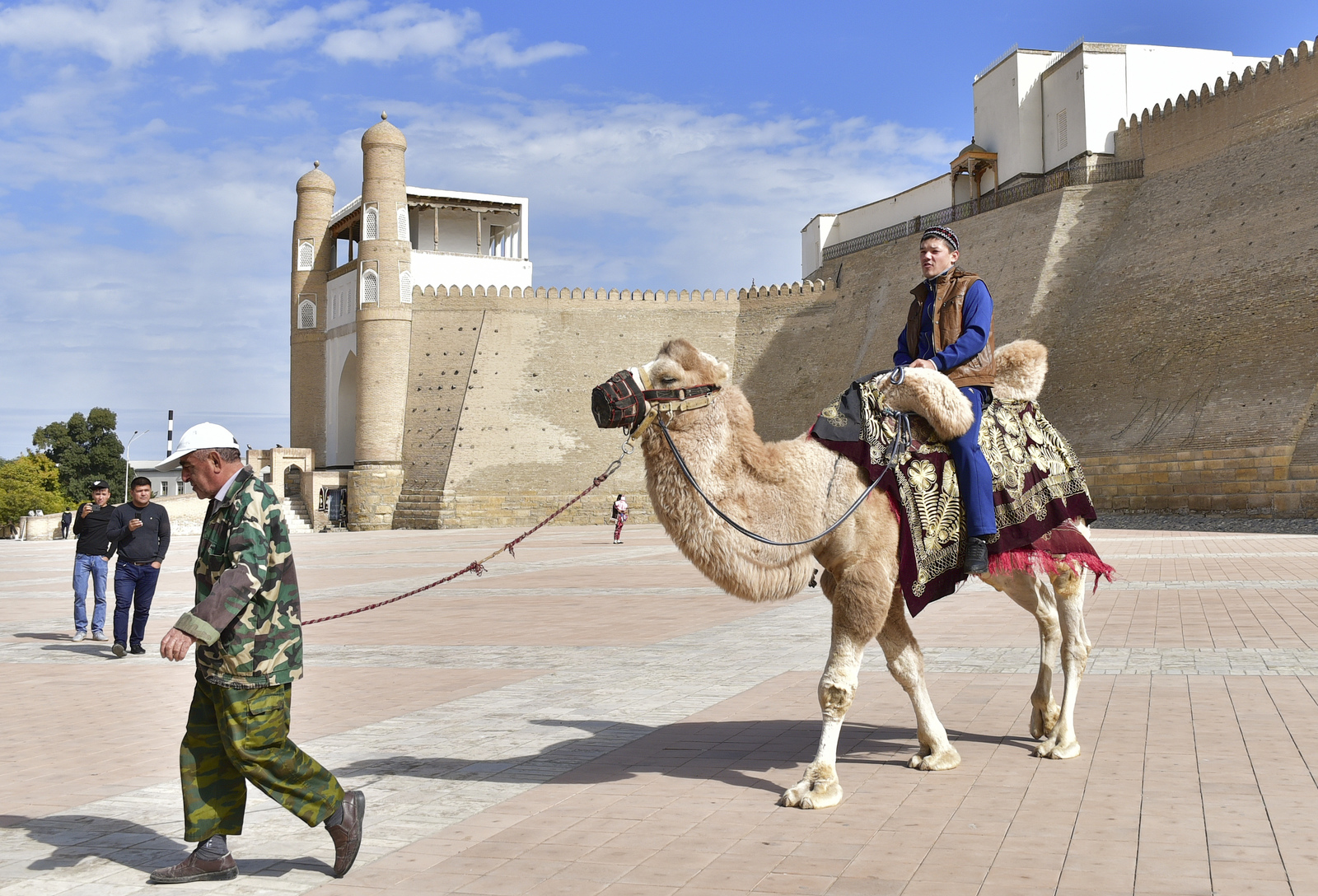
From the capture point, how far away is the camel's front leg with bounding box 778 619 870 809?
398 centimetres

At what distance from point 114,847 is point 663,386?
250 centimetres

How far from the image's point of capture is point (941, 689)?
621 centimetres

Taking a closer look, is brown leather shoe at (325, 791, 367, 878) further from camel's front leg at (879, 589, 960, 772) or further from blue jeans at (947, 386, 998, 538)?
blue jeans at (947, 386, 998, 538)

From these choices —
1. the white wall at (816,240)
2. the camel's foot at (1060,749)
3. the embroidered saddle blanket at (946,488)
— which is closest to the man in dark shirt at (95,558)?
the embroidered saddle blanket at (946,488)

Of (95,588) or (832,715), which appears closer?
(832,715)

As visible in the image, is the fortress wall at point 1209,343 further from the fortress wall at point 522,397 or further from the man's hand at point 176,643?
the man's hand at point 176,643

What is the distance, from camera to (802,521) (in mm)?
4301

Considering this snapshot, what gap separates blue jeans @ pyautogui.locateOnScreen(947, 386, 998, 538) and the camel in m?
0.11

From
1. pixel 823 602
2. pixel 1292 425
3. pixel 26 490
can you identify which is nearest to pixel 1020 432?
pixel 823 602

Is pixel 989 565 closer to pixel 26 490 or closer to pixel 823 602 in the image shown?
pixel 823 602

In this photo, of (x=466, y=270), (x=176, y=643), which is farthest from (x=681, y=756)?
(x=466, y=270)

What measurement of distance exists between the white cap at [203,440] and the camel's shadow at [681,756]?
164cm

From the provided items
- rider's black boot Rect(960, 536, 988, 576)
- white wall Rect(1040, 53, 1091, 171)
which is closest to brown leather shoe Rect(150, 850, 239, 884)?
rider's black boot Rect(960, 536, 988, 576)

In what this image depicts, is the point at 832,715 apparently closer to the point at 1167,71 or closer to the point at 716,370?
the point at 716,370
